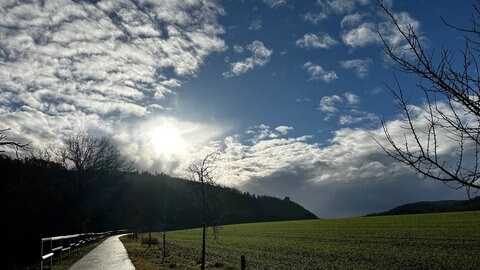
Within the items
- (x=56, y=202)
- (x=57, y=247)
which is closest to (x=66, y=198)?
(x=56, y=202)

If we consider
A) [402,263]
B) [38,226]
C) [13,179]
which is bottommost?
[402,263]

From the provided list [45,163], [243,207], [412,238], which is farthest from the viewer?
[243,207]

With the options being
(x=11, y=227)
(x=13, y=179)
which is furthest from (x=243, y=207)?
(x=11, y=227)

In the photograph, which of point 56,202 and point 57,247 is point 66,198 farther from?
point 57,247

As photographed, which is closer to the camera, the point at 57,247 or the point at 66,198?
the point at 57,247

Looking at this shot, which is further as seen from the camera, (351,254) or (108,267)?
(351,254)

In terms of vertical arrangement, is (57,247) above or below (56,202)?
below

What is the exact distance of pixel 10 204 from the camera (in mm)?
33531

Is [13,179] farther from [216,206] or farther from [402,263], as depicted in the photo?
[402,263]

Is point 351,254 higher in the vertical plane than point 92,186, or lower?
lower

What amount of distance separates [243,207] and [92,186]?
145447mm

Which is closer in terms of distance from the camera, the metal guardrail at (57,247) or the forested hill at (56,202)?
the metal guardrail at (57,247)

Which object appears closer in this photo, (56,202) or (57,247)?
(57,247)

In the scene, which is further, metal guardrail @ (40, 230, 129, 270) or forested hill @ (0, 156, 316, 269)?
forested hill @ (0, 156, 316, 269)
